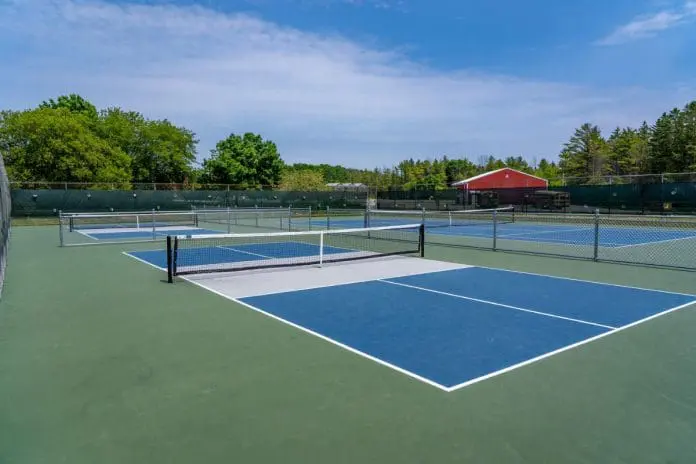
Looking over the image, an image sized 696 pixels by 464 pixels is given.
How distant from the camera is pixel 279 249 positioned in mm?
15344

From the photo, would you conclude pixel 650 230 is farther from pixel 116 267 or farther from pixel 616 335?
pixel 116 267

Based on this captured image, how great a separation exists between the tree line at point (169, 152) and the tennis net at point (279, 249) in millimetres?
25169

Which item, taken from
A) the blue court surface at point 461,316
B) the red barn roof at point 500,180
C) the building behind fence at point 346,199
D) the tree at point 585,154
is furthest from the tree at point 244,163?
the blue court surface at point 461,316

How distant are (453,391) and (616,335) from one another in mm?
2887

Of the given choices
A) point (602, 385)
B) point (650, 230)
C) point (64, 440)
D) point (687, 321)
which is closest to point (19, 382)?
point (64, 440)

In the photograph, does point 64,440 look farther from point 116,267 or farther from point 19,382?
point 116,267

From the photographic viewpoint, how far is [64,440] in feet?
11.2

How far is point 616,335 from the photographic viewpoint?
A: 596 cm

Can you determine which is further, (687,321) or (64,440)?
(687,321)

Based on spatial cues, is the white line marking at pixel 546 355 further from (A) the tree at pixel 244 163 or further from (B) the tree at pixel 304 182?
(A) the tree at pixel 244 163

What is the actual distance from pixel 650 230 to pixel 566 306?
1836 centimetres

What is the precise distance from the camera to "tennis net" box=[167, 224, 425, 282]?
10773 millimetres

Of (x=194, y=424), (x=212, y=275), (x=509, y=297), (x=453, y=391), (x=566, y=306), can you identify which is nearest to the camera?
(x=194, y=424)

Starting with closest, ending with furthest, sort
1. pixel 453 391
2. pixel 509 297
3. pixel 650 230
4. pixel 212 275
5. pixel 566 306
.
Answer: pixel 453 391 → pixel 566 306 → pixel 509 297 → pixel 212 275 → pixel 650 230
